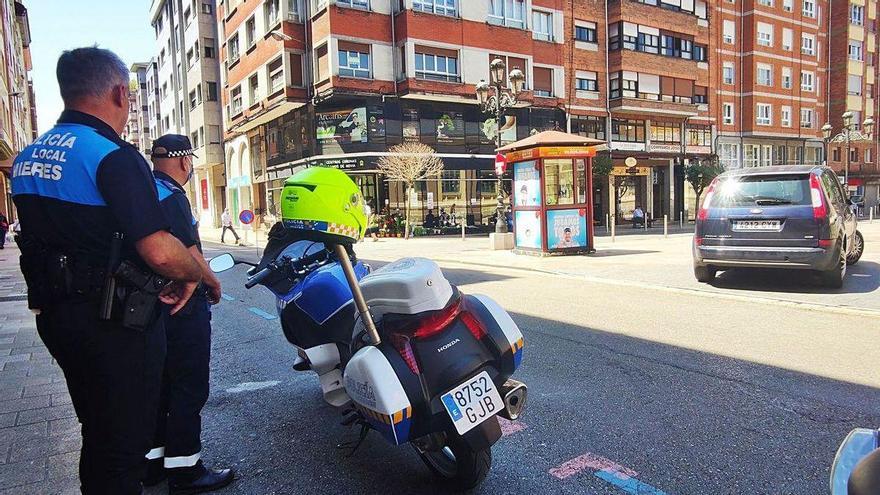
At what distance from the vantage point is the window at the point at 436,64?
2733 cm

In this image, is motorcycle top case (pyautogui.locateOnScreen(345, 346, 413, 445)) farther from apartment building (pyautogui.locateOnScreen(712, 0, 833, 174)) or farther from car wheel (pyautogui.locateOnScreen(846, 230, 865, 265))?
apartment building (pyautogui.locateOnScreen(712, 0, 833, 174))

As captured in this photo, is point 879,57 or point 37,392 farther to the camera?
point 879,57

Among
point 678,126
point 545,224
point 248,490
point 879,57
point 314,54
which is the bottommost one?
point 248,490

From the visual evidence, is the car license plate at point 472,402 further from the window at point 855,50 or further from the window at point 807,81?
the window at point 855,50

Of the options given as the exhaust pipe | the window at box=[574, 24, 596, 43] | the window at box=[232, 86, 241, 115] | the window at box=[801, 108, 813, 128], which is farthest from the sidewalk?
the window at box=[801, 108, 813, 128]

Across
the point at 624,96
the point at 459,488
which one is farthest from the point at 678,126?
the point at 459,488

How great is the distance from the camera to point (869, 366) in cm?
451

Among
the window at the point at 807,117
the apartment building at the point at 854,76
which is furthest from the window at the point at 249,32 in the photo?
the apartment building at the point at 854,76

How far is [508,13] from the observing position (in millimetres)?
30312

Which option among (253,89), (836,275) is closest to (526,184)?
(836,275)

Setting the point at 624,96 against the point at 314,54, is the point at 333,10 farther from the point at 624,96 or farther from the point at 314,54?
the point at 624,96

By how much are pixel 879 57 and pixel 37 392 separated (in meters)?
66.2

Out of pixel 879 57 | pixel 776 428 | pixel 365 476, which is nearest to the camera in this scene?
pixel 365 476

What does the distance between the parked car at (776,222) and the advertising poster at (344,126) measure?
67.2 ft
